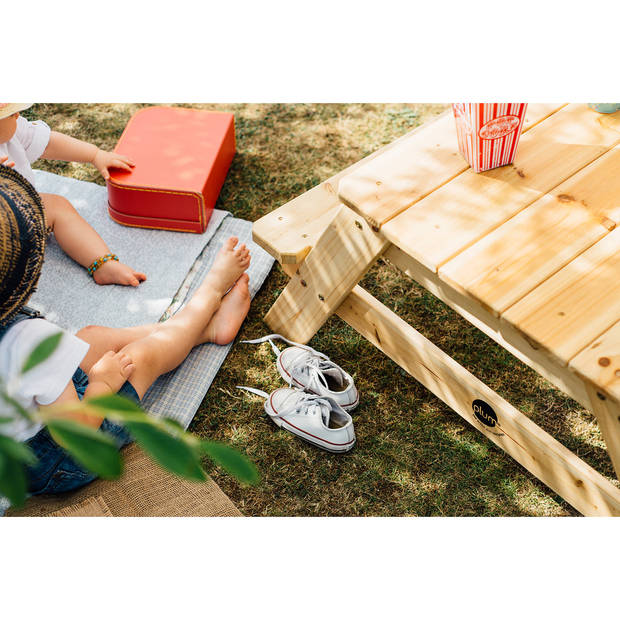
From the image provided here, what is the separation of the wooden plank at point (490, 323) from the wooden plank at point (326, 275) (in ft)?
0.27

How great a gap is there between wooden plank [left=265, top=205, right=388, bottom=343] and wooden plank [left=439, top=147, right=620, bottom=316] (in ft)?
0.85

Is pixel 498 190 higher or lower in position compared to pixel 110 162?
higher

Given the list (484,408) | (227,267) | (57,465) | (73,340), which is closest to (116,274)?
(227,267)

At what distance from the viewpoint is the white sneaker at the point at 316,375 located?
7.01 feet

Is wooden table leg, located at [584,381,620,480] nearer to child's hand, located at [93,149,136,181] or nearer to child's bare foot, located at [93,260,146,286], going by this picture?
child's bare foot, located at [93,260,146,286]

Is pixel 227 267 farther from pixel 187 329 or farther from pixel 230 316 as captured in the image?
pixel 187 329

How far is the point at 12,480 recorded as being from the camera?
1.45ft

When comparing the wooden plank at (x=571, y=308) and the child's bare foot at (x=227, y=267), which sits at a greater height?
the wooden plank at (x=571, y=308)

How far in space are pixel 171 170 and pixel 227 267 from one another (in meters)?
0.50

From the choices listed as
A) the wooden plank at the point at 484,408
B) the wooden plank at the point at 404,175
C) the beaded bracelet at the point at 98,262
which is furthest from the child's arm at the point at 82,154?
the wooden plank at the point at 404,175

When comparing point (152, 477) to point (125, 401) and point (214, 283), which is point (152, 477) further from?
point (125, 401)

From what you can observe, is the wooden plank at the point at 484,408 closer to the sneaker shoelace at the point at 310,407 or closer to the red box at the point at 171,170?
the sneaker shoelace at the point at 310,407

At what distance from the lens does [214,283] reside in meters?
2.37

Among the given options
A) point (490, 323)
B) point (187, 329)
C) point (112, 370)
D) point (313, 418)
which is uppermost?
point (490, 323)
